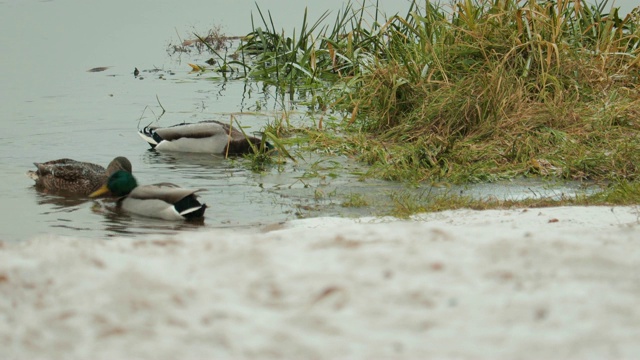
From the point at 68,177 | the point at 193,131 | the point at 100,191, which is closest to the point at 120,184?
the point at 100,191

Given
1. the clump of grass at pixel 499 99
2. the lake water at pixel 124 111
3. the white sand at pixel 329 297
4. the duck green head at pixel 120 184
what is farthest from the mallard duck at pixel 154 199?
the white sand at pixel 329 297

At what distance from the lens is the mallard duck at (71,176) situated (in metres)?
10.2

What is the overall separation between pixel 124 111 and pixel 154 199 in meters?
5.86

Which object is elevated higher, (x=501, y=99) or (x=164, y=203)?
(x=501, y=99)

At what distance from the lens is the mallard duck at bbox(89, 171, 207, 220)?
8.95 meters

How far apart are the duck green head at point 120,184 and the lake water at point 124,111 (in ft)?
0.70

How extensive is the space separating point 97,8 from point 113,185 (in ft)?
60.8

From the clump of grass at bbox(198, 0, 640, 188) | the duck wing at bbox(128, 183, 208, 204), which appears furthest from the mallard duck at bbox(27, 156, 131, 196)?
the clump of grass at bbox(198, 0, 640, 188)

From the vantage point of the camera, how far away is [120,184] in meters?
9.66

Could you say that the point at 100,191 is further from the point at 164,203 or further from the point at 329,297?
the point at 329,297

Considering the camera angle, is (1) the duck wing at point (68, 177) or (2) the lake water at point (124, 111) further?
(1) the duck wing at point (68, 177)

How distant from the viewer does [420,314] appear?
14.8ft

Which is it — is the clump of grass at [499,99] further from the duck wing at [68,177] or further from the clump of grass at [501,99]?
the duck wing at [68,177]

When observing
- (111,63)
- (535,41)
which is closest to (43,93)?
(111,63)
